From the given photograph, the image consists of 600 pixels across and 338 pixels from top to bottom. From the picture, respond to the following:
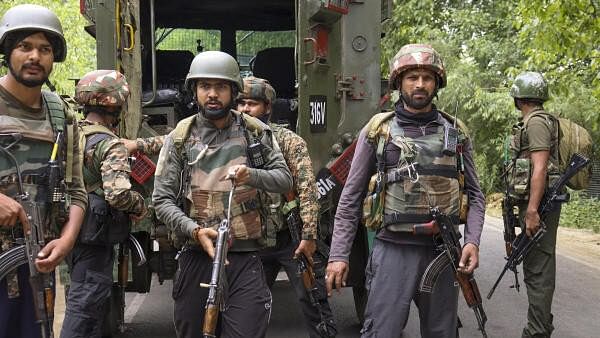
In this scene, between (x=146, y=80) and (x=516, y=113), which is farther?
(x=516, y=113)

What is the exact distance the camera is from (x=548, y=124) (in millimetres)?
6164

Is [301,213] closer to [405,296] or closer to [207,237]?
[405,296]

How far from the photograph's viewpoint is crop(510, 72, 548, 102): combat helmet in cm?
636

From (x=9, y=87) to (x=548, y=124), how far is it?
12.8 ft

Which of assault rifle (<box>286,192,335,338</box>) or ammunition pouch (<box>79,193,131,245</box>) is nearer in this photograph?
ammunition pouch (<box>79,193,131,245</box>)

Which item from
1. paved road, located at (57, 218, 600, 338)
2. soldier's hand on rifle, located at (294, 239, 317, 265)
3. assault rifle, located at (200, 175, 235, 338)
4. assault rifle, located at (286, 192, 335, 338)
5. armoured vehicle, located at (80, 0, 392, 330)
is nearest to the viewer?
assault rifle, located at (200, 175, 235, 338)

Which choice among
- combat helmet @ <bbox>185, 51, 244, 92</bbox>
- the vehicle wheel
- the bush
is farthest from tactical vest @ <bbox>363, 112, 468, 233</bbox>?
the bush

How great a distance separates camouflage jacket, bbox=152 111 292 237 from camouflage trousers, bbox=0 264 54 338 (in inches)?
31.2

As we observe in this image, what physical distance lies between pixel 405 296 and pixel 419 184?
556 mm

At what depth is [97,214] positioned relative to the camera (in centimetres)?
519

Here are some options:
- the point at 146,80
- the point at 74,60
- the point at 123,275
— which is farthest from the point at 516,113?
the point at 123,275

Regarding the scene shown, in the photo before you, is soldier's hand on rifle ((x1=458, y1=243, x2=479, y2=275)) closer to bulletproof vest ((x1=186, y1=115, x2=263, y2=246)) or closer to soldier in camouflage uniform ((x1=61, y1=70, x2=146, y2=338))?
bulletproof vest ((x1=186, y1=115, x2=263, y2=246))

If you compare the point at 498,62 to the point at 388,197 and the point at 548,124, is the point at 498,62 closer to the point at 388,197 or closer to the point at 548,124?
the point at 548,124

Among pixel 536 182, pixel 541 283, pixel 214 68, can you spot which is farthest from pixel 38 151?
pixel 541 283
